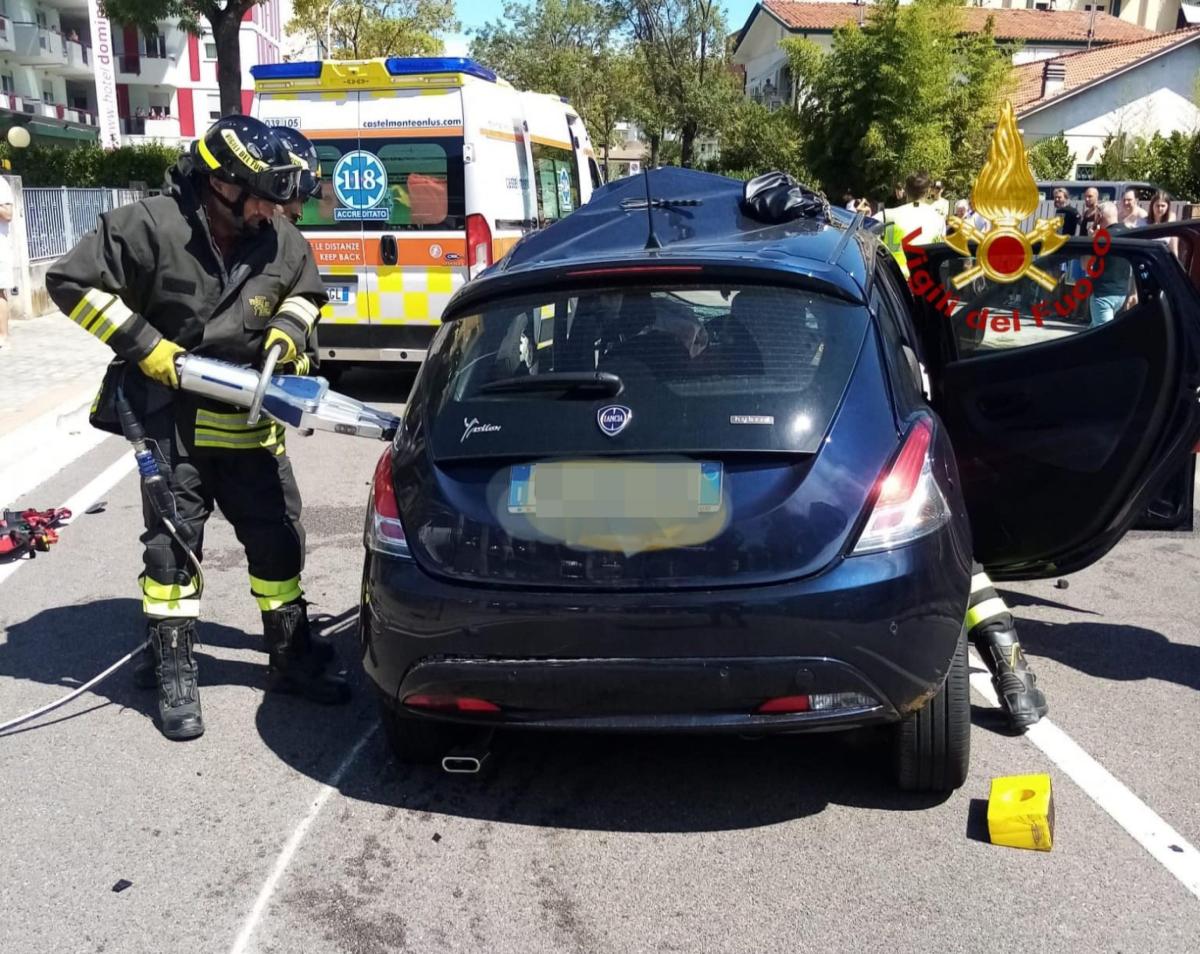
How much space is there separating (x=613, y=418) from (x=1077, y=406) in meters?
1.95

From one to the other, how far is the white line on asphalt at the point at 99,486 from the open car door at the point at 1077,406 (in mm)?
4831

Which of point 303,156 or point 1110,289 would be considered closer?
Result: point 303,156

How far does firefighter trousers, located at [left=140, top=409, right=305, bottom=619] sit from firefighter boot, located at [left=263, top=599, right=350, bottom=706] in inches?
2.1

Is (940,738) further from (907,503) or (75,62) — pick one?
(75,62)

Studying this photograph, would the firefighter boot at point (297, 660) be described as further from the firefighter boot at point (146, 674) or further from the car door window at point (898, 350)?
the car door window at point (898, 350)

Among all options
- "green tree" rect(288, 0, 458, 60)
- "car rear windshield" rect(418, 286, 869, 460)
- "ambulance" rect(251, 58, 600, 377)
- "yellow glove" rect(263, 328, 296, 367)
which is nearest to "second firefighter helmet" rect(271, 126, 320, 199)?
"yellow glove" rect(263, 328, 296, 367)

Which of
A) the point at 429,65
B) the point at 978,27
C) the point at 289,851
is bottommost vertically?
the point at 289,851

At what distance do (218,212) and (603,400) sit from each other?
63.2 inches

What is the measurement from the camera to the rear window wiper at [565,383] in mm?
3236

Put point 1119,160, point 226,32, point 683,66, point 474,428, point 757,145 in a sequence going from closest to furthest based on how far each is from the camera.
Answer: point 474,428, point 226,32, point 1119,160, point 757,145, point 683,66

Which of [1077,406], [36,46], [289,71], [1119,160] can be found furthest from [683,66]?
[1077,406]

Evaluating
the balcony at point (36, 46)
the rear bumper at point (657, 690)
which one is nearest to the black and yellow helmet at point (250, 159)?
the rear bumper at point (657, 690)

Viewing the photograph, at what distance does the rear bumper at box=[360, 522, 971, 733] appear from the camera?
3.02 metres

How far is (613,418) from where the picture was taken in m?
3.19
